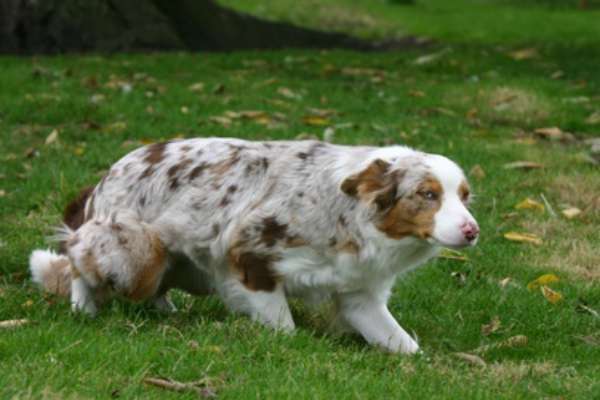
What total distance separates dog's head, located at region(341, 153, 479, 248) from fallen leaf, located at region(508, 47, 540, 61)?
11887mm

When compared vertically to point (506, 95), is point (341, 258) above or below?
above

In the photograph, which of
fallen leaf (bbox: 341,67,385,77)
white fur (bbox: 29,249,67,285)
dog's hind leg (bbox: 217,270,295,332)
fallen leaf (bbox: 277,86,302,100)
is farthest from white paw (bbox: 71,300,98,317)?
fallen leaf (bbox: 341,67,385,77)

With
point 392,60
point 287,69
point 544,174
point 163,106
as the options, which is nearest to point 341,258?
point 544,174

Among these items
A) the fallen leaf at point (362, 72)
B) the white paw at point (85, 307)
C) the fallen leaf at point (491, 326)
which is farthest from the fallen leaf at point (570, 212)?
the fallen leaf at point (362, 72)

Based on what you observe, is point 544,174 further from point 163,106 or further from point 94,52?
point 94,52

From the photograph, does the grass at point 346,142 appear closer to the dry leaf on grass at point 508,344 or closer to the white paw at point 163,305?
the dry leaf on grass at point 508,344

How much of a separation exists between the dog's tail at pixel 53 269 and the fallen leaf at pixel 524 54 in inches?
456

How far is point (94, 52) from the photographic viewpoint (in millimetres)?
16359

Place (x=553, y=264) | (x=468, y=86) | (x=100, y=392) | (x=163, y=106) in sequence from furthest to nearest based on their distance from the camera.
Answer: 1. (x=468, y=86)
2. (x=163, y=106)
3. (x=553, y=264)
4. (x=100, y=392)

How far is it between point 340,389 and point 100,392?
94cm

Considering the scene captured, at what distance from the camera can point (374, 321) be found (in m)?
5.70

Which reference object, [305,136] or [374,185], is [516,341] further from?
[305,136]

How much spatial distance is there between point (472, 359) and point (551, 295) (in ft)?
4.29

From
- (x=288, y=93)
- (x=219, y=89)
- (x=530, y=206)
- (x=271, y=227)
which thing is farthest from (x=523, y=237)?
(x=219, y=89)
